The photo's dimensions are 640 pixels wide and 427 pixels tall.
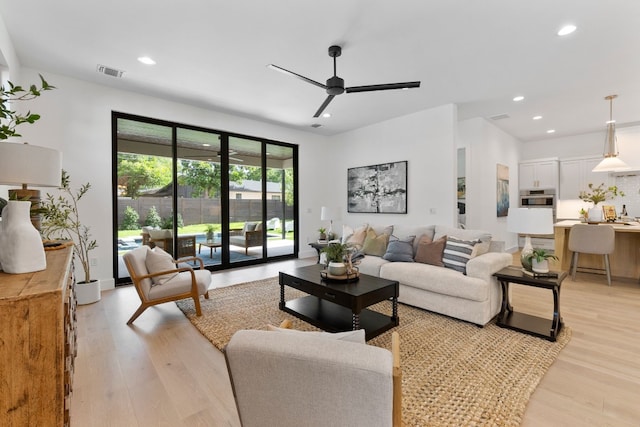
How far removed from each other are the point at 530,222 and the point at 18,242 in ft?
11.9

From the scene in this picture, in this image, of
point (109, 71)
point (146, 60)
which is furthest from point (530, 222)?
point (109, 71)

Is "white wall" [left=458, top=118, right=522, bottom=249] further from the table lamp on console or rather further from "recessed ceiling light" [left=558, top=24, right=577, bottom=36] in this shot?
the table lamp on console

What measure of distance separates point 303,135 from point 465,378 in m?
5.79

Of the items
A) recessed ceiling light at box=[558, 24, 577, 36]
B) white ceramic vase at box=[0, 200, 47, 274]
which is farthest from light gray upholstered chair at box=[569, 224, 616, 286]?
white ceramic vase at box=[0, 200, 47, 274]

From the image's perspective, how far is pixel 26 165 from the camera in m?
1.50

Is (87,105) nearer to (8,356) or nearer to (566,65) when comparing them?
(8,356)

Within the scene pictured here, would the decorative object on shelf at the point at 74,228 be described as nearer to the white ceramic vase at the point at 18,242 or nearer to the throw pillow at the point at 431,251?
the white ceramic vase at the point at 18,242

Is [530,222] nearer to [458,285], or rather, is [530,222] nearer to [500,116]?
[458,285]

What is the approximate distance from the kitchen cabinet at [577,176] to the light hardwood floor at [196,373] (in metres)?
4.78

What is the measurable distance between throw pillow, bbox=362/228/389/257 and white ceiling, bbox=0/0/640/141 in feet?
7.21

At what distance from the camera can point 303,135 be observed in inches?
268

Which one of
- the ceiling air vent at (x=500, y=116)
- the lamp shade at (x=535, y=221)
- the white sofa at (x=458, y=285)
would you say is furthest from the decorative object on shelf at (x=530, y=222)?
the ceiling air vent at (x=500, y=116)

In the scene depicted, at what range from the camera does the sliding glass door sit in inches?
180

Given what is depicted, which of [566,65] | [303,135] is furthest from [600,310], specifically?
[303,135]
